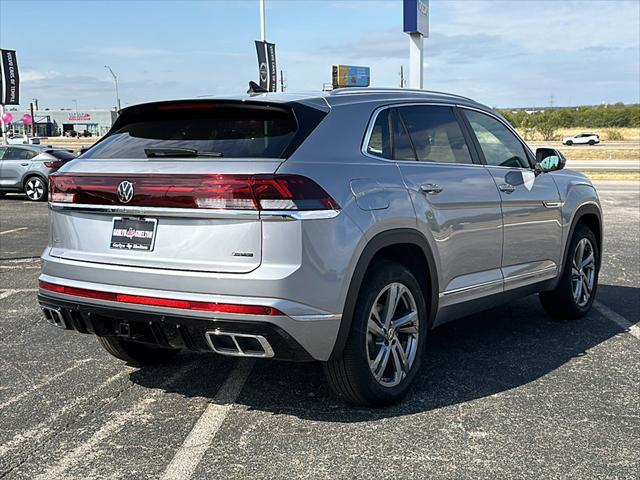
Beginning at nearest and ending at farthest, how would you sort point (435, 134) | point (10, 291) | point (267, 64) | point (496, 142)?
point (435, 134) < point (496, 142) < point (10, 291) < point (267, 64)

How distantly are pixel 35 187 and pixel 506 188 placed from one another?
17209 mm

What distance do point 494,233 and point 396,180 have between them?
3.96 feet

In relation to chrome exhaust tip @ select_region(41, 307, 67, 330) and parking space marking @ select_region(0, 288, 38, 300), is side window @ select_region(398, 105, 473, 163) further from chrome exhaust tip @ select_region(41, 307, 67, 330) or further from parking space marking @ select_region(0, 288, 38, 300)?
parking space marking @ select_region(0, 288, 38, 300)

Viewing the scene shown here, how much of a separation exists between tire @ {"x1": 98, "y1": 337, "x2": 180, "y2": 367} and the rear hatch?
920mm

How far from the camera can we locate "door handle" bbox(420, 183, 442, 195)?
4422mm

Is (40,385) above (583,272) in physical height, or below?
below

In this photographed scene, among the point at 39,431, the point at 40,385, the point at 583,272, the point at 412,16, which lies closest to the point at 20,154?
the point at 412,16

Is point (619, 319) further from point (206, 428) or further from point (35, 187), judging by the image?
point (35, 187)

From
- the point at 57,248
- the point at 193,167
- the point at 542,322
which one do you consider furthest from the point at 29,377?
the point at 542,322

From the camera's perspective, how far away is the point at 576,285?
21.0 feet

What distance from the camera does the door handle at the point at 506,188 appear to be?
5239mm

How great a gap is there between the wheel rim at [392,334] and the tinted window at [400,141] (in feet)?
2.58

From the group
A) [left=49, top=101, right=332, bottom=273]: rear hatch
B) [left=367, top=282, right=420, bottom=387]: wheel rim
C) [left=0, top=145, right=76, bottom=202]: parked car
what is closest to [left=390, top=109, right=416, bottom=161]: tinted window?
[left=49, top=101, right=332, bottom=273]: rear hatch

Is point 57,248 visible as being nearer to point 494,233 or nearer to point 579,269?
point 494,233
